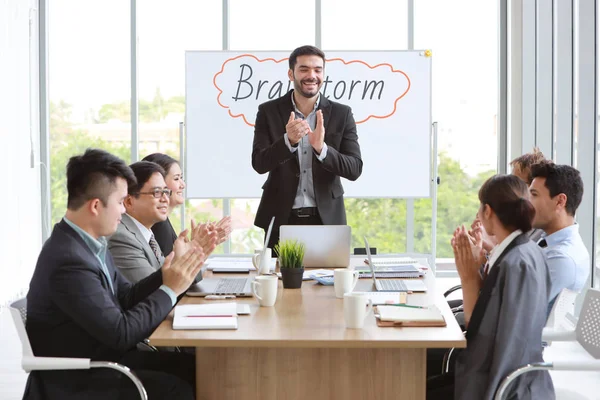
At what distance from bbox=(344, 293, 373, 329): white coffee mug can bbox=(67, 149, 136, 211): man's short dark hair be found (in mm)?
830

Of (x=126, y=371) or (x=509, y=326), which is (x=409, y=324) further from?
(x=126, y=371)

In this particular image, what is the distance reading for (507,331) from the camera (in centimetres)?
243

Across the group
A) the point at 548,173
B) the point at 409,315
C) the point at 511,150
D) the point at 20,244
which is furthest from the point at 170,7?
the point at 409,315

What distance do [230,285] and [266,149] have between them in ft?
4.58

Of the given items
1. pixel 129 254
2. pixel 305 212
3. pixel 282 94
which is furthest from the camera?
pixel 282 94

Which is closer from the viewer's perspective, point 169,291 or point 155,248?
point 169,291

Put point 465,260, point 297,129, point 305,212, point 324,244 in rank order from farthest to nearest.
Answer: point 305,212 → point 297,129 → point 324,244 → point 465,260

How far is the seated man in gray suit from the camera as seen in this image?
3172 mm

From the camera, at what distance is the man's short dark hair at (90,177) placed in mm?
2594

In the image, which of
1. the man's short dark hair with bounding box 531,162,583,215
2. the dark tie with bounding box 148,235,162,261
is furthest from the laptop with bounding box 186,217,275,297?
the man's short dark hair with bounding box 531,162,583,215

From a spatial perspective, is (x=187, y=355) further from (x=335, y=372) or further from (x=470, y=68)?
(x=470, y=68)

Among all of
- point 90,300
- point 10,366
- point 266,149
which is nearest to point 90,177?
point 90,300

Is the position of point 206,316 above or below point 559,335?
above

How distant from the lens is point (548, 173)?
328cm
